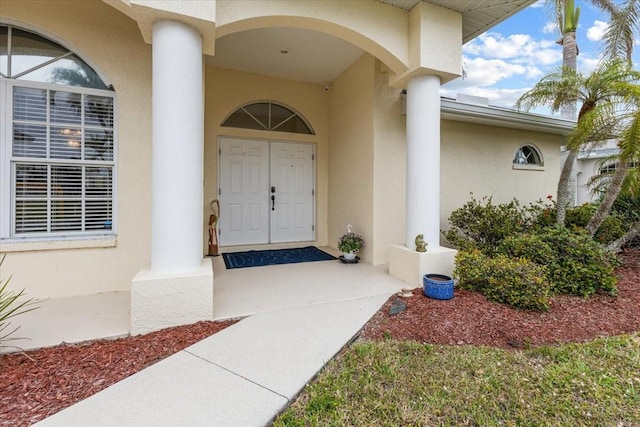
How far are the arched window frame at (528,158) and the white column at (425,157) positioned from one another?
4349 millimetres

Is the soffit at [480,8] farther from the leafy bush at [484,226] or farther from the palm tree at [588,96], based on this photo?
the leafy bush at [484,226]

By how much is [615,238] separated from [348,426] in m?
7.31

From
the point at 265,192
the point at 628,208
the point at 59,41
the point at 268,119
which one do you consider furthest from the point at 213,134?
the point at 628,208

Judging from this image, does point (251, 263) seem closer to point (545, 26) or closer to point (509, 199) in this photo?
point (509, 199)

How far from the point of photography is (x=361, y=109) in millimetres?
6156

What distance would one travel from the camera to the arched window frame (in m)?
7.90

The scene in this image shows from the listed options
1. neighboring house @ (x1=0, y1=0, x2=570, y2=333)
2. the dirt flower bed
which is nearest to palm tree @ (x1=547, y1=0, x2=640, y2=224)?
neighboring house @ (x1=0, y1=0, x2=570, y2=333)

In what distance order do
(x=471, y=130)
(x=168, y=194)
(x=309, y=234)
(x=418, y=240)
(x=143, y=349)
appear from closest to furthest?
(x=143, y=349) < (x=168, y=194) < (x=418, y=240) < (x=471, y=130) < (x=309, y=234)

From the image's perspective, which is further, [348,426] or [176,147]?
[176,147]

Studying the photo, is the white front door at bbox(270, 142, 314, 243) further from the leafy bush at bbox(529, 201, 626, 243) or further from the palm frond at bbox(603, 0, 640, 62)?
the palm frond at bbox(603, 0, 640, 62)

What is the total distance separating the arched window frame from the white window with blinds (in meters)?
8.76

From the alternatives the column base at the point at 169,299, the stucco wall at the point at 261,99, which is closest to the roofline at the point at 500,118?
the stucco wall at the point at 261,99

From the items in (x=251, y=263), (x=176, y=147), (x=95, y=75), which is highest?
(x=95, y=75)

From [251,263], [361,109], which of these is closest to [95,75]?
[251,263]
